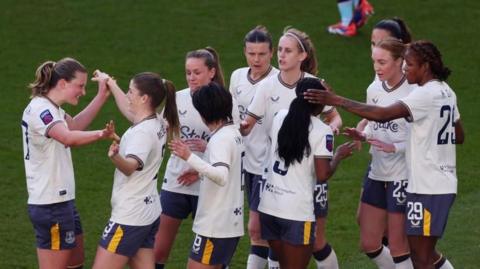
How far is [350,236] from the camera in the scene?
10992mm

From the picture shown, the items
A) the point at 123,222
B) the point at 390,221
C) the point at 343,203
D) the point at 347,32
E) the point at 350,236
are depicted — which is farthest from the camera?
the point at 347,32

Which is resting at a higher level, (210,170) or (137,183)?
(210,170)

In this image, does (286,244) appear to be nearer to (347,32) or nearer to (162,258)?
(162,258)

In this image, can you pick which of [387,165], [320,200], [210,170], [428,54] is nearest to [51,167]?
[210,170]

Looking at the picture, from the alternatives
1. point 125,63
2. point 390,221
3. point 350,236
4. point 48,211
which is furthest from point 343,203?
point 125,63

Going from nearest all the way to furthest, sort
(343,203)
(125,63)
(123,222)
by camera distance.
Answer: (123,222) → (343,203) → (125,63)

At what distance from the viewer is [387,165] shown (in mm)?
8820

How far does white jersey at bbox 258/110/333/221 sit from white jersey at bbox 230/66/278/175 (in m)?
1.18

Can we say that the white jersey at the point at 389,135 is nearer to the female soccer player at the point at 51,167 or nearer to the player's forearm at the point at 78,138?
the player's forearm at the point at 78,138

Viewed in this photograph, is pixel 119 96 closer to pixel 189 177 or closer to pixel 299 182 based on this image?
pixel 189 177

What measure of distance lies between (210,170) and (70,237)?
1309 mm

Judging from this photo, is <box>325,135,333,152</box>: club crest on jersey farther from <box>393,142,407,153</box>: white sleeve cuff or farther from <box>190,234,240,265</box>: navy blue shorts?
<box>190,234,240,265</box>: navy blue shorts

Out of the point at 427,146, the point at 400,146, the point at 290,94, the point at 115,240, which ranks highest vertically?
the point at 290,94

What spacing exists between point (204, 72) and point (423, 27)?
11.4m
